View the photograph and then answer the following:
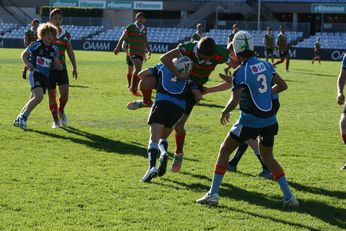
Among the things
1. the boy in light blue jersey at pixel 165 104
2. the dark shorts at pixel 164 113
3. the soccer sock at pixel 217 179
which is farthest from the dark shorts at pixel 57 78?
the soccer sock at pixel 217 179

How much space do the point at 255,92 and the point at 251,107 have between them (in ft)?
0.54

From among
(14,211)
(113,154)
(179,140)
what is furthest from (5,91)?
(14,211)

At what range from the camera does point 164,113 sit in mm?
7578

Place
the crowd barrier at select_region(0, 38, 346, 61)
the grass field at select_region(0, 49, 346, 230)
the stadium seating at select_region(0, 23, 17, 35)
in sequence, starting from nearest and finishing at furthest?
the grass field at select_region(0, 49, 346, 230), the crowd barrier at select_region(0, 38, 346, 61), the stadium seating at select_region(0, 23, 17, 35)

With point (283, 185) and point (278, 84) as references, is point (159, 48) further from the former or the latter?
point (283, 185)

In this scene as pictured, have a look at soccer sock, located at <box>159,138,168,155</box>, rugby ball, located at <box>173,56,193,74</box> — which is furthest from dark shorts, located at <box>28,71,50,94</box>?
rugby ball, located at <box>173,56,193,74</box>

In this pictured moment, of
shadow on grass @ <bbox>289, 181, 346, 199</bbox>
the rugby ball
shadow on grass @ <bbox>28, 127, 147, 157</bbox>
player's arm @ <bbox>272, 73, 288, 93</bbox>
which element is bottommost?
shadow on grass @ <bbox>289, 181, 346, 199</bbox>

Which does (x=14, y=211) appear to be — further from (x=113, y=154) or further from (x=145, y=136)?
(x=145, y=136)

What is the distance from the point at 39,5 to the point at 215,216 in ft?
208

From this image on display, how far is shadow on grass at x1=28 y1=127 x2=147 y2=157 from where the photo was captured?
9586 millimetres

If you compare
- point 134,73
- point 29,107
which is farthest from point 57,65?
point 134,73

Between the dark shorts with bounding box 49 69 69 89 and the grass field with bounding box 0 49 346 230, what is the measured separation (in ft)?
2.58

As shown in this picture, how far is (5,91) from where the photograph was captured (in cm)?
1759

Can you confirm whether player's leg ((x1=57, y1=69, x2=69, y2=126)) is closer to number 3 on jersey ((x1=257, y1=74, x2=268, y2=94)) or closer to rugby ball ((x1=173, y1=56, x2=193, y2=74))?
rugby ball ((x1=173, y1=56, x2=193, y2=74))
